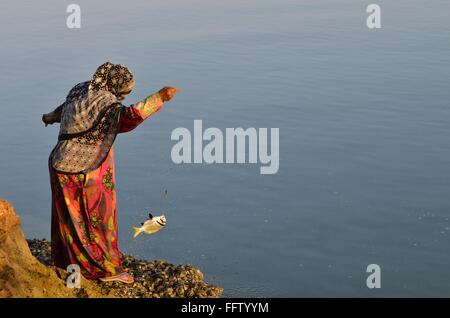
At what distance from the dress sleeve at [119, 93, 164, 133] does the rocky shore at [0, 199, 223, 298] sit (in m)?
1.50

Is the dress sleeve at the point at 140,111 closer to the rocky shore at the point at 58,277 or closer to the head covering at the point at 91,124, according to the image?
the head covering at the point at 91,124

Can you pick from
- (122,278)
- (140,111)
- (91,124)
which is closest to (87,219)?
(122,278)

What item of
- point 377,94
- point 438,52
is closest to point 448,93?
point 377,94

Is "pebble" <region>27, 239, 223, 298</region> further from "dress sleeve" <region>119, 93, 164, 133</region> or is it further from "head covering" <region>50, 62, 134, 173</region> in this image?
"dress sleeve" <region>119, 93, 164, 133</region>

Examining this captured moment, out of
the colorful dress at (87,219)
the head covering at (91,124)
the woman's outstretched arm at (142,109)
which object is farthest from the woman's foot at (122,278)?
the woman's outstretched arm at (142,109)

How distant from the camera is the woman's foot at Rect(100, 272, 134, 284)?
9.15 meters

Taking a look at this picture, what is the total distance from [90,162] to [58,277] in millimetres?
1195

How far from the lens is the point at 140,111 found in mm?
8438

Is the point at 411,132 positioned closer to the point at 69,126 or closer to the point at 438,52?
the point at 438,52

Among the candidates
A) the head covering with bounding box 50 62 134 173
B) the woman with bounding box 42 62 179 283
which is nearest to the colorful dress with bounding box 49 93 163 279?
the woman with bounding box 42 62 179 283

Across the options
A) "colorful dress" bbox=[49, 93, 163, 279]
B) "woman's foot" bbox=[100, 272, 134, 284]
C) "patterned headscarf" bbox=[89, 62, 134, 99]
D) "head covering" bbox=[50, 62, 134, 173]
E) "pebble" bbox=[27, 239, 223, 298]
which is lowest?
"pebble" bbox=[27, 239, 223, 298]

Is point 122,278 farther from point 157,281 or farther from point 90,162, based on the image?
point 90,162

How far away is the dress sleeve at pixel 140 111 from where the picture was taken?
845 centimetres

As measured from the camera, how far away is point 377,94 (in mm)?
22828
